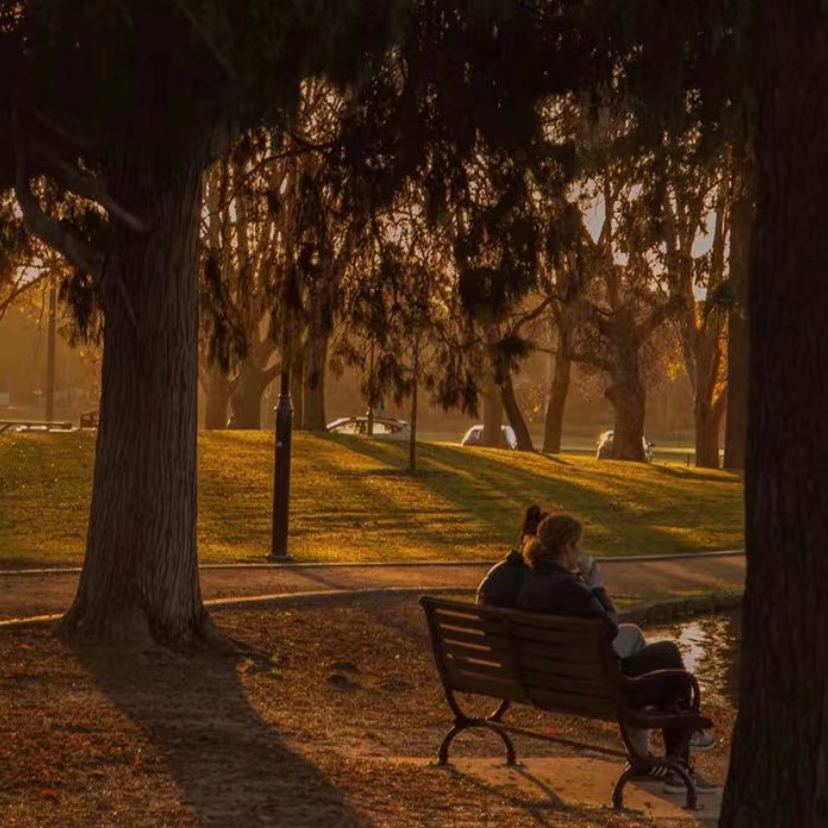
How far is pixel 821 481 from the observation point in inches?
242

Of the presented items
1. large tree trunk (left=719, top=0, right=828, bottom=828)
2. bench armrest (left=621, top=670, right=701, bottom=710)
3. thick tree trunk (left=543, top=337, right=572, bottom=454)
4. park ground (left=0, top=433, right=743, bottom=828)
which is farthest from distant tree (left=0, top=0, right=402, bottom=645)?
thick tree trunk (left=543, top=337, right=572, bottom=454)

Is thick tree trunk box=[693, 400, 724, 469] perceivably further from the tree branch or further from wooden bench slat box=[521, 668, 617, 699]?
wooden bench slat box=[521, 668, 617, 699]

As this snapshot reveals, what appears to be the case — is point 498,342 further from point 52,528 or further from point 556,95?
point 52,528

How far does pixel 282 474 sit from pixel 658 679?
1090 centimetres

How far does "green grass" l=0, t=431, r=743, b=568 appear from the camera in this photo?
2389cm

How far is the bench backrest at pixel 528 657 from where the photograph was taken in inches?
337

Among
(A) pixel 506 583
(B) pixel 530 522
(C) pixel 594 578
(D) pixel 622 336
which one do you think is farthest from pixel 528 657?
(D) pixel 622 336

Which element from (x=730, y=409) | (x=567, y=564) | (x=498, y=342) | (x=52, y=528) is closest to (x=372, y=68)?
(x=567, y=564)

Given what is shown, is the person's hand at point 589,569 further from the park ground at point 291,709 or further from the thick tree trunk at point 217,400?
the thick tree trunk at point 217,400

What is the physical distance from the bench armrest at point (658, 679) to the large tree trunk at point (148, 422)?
4.26 m

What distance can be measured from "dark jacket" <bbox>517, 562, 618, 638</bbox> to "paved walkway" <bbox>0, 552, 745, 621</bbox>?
6256mm

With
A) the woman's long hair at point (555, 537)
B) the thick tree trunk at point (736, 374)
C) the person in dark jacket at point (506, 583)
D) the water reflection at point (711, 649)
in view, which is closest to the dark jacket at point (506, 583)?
the person in dark jacket at point (506, 583)

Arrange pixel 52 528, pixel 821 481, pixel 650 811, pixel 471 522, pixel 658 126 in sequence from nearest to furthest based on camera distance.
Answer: pixel 821 481 → pixel 650 811 → pixel 658 126 → pixel 52 528 → pixel 471 522

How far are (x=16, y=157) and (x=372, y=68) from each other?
7.26 ft
